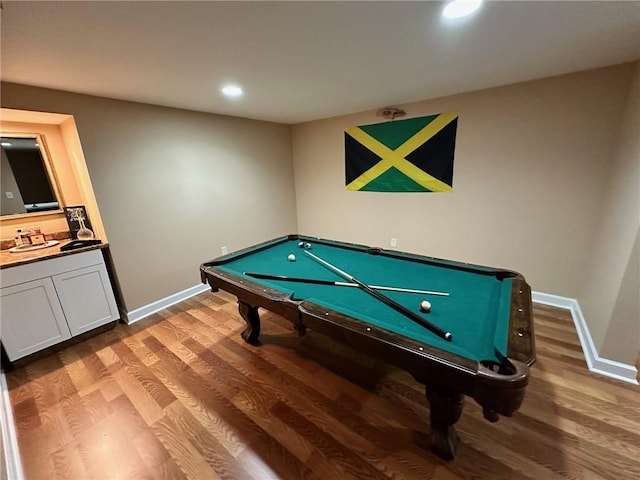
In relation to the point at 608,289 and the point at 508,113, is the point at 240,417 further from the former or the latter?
the point at 508,113

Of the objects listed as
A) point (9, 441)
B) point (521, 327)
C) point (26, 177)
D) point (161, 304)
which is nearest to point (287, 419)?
point (521, 327)

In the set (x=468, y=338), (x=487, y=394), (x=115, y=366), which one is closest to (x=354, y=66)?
(x=468, y=338)

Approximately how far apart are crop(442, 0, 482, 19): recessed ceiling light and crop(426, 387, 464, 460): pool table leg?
1.81m

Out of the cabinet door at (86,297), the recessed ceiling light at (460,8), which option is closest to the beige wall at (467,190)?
the cabinet door at (86,297)

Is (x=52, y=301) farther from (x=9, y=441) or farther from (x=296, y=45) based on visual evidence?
(x=296, y=45)

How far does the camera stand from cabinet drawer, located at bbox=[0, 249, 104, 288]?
6.41ft

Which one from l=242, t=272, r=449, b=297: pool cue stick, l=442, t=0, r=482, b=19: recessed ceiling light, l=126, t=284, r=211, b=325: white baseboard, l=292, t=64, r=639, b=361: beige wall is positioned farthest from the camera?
l=126, t=284, r=211, b=325: white baseboard

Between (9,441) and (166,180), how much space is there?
227 centimetres

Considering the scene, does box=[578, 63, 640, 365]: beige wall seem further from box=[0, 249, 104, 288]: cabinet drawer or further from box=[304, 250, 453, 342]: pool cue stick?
box=[0, 249, 104, 288]: cabinet drawer

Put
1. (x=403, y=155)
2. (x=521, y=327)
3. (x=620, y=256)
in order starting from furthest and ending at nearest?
(x=403, y=155) → (x=620, y=256) → (x=521, y=327)

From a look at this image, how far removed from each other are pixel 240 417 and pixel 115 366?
1243 mm

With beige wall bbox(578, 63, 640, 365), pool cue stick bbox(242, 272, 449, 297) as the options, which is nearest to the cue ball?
pool cue stick bbox(242, 272, 449, 297)

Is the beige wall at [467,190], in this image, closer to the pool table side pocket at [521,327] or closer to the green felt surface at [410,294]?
the pool table side pocket at [521,327]

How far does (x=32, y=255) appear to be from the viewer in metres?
2.13
